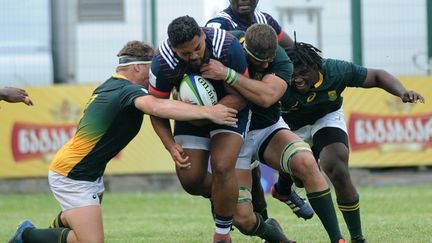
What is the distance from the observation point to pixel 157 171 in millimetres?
16672

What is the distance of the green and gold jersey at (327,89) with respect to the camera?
375 inches

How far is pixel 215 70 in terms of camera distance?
8.16 m

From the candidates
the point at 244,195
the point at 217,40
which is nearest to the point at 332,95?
the point at 244,195

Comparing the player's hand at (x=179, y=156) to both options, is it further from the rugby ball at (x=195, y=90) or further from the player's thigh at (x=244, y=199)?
the player's thigh at (x=244, y=199)

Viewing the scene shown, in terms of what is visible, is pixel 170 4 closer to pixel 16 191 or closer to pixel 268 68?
pixel 16 191

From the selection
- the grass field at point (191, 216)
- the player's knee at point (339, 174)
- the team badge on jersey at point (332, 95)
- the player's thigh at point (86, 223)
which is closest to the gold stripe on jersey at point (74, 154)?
the player's thigh at point (86, 223)

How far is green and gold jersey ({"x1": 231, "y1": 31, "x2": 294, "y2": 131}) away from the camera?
870 centimetres

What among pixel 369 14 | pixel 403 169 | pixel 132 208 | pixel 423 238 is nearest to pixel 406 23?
pixel 369 14

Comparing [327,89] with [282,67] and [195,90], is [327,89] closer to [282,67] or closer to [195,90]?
[282,67]

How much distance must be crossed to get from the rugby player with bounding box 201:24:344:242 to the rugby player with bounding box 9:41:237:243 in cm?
35

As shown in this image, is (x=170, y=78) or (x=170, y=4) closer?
(x=170, y=78)

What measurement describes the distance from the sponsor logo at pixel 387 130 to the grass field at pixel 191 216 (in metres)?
0.73

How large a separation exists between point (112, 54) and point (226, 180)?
343 inches

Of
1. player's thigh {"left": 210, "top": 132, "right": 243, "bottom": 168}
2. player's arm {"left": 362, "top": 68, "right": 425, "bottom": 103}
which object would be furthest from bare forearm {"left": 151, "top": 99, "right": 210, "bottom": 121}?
player's arm {"left": 362, "top": 68, "right": 425, "bottom": 103}
